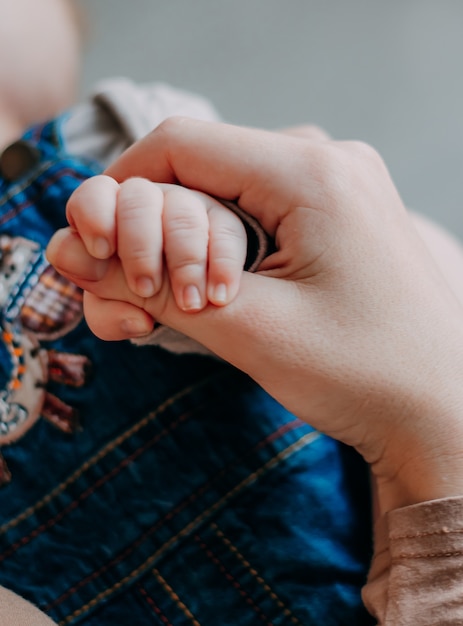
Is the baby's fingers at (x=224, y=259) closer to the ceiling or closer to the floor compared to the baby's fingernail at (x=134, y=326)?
closer to the ceiling

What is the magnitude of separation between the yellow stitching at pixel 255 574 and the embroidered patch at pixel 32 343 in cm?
12

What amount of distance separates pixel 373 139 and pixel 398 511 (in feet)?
1.57

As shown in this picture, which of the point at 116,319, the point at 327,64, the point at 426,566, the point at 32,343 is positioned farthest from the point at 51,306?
the point at 327,64

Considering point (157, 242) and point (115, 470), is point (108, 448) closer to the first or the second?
point (115, 470)

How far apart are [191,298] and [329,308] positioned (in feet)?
0.25

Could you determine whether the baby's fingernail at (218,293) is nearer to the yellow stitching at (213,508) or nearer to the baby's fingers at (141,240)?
the baby's fingers at (141,240)

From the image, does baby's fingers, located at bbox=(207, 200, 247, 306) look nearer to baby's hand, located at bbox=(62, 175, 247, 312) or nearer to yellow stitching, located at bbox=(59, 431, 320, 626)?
baby's hand, located at bbox=(62, 175, 247, 312)

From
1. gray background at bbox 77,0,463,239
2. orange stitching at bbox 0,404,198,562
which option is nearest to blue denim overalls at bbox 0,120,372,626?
orange stitching at bbox 0,404,198,562

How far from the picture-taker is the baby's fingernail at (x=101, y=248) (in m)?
0.32

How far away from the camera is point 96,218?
0.32 metres

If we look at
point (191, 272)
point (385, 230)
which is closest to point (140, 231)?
point (191, 272)

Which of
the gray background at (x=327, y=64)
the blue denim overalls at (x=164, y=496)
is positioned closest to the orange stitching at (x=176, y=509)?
the blue denim overalls at (x=164, y=496)

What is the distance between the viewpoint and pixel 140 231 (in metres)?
0.32

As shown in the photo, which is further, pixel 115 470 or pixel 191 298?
pixel 115 470
